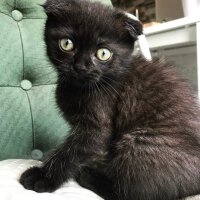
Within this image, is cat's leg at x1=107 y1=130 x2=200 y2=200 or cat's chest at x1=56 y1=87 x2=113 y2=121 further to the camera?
cat's chest at x1=56 y1=87 x2=113 y2=121

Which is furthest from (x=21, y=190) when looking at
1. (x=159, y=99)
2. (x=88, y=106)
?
(x=159, y=99)

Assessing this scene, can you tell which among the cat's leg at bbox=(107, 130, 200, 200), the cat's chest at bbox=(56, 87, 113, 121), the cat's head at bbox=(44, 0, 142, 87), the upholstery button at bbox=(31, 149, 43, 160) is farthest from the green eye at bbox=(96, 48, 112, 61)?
the upholstery button at bbox=(31, 149, 43, 160)

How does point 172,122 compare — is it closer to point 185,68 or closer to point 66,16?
point 66,16

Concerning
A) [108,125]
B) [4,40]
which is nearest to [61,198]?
[108,125]

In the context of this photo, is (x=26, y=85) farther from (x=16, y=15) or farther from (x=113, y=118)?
(x=113, y=118)

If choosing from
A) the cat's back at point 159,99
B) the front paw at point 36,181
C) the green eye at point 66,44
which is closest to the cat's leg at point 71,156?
the front paw at point 36,181

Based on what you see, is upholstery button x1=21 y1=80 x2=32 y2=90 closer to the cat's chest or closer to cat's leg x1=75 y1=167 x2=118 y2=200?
the cat's chest

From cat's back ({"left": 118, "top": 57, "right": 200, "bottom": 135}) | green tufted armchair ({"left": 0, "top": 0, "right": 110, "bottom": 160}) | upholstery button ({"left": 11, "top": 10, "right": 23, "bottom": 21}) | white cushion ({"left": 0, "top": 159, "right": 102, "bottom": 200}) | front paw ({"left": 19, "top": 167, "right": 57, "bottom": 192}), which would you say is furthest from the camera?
upholstery button ({"left": 11, "top": 10, "right": 23, "bottom": 21})
